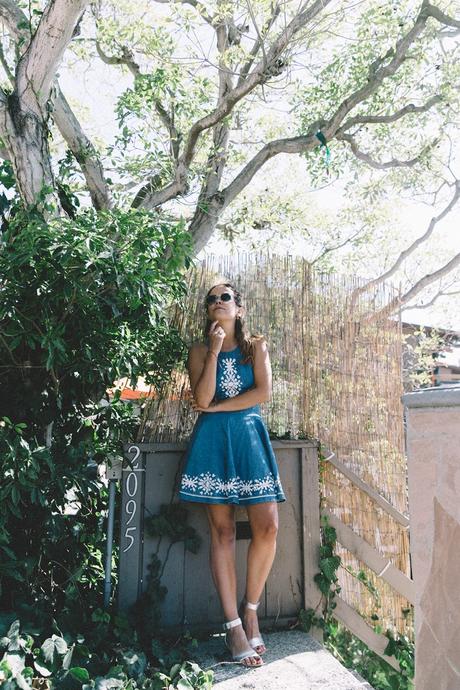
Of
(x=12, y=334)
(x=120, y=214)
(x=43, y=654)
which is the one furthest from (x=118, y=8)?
(x=43, y=654)

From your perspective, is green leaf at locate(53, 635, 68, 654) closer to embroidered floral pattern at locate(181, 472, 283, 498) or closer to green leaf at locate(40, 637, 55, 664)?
green leaf at locate(40, 637, 55, 664)

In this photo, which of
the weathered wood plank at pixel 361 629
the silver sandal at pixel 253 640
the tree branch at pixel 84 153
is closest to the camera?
the silver sandal at pixel 253 640

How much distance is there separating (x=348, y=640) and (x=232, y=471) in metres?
1.82

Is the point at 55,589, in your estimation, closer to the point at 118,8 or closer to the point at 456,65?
the point at 118,8

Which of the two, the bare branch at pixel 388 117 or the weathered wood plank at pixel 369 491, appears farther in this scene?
the bare branch at pixel 388 117

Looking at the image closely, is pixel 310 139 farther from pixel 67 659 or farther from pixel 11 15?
pixel 67 659

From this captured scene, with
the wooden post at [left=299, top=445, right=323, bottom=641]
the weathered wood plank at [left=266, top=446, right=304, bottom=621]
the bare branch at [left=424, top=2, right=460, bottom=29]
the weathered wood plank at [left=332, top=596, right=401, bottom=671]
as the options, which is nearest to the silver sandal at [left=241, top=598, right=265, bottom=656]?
the weathered wood plank at [left=266, top=446, right=304, bottom=621]

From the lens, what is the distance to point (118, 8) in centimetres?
558

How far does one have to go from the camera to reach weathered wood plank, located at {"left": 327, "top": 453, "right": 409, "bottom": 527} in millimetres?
3531

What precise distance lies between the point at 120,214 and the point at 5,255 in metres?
0.48

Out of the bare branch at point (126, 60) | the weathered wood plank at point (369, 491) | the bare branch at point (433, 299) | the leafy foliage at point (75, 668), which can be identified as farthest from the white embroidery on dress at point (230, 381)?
the bare branch at point (433, 299)

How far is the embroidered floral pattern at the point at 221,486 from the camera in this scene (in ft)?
9.04

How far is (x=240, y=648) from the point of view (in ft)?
8.66

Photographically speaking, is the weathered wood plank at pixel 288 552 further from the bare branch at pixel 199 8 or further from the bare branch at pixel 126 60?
the bare branch at pixel 126 60
